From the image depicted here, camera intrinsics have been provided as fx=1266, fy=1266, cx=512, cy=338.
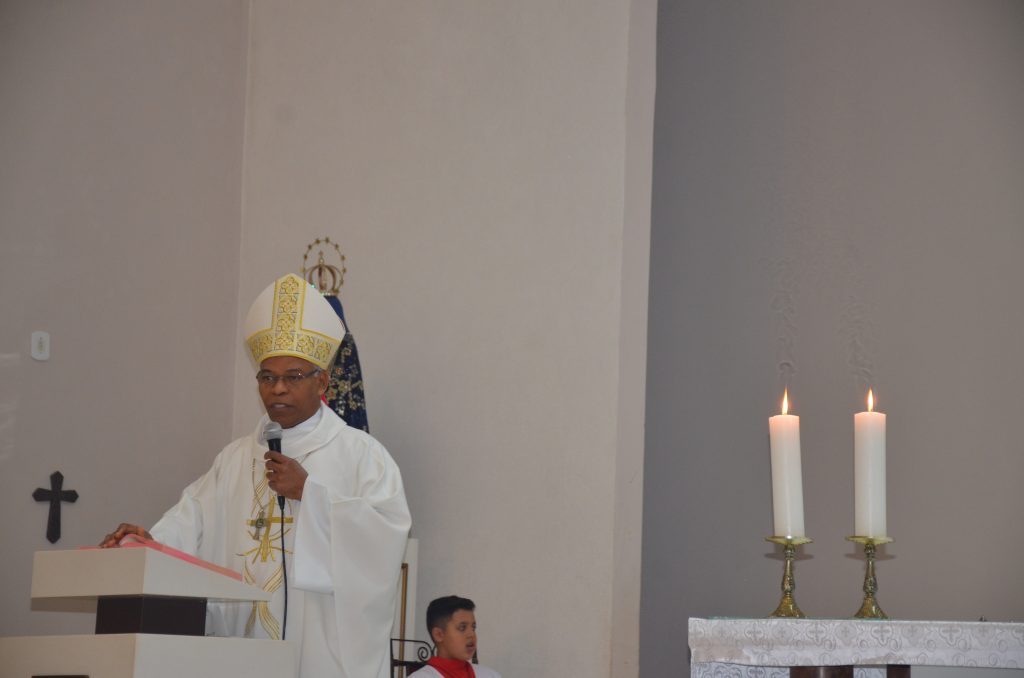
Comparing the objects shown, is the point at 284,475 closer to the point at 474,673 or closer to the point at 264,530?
the point at 264,530

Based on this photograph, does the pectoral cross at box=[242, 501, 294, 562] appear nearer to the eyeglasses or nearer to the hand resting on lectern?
the eyeglasses

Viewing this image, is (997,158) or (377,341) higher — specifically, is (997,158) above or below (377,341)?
above

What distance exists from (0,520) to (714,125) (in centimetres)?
319

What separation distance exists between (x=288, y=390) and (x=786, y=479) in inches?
71.0

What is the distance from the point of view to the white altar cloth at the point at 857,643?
307 centimetres

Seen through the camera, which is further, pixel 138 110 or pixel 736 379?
pixel 138 110

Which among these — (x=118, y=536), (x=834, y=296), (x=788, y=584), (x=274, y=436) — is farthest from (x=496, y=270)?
(x=788, y=584)

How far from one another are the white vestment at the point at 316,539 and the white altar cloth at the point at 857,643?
136 centimetres

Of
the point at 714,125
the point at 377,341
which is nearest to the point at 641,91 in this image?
the point at 714,125

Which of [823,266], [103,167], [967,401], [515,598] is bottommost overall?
[515,598]

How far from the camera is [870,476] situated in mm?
3387

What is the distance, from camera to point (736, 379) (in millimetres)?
4984

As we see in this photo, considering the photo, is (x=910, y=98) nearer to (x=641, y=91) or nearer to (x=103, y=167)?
(x=641, y=91)

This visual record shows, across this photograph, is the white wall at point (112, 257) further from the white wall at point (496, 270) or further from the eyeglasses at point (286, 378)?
the eyeglasses at point (286, 378)
